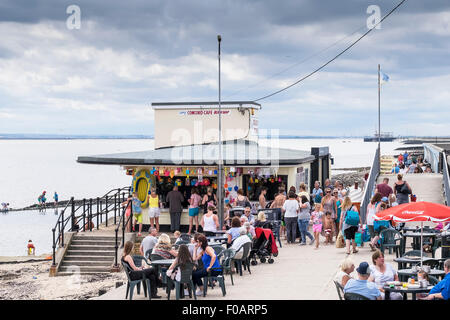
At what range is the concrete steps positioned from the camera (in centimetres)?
2034

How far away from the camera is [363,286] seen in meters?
9.73

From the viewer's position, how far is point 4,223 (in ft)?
209

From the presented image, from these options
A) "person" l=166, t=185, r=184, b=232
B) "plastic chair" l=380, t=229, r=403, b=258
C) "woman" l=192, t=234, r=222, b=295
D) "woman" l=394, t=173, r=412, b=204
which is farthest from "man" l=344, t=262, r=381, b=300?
"woman" l=394, t=173, r=412, b=204

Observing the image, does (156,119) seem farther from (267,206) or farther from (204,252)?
(204,252)

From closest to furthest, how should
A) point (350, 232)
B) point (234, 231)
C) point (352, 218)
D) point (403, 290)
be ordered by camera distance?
point (403, 290), point (234, 231), point (352, 218), point (350, 232)

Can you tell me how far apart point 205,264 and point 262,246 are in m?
3.82

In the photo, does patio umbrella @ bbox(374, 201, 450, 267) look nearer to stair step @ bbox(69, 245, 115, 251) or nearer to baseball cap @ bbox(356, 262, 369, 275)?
baseball cap @ bbox(356, 262, 369, 275)

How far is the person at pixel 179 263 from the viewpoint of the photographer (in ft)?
39.7

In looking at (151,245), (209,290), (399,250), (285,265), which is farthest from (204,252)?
(399,250)

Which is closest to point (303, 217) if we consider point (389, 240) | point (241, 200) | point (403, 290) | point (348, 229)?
point (348, 229)

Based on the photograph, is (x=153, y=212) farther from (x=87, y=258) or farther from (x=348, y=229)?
(x=348, y=229)

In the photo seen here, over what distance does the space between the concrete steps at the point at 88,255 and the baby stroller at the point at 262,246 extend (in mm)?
5653

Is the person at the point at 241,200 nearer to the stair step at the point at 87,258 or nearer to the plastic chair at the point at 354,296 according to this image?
the stair step at the point at 87,258

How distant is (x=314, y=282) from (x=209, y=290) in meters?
2.15
